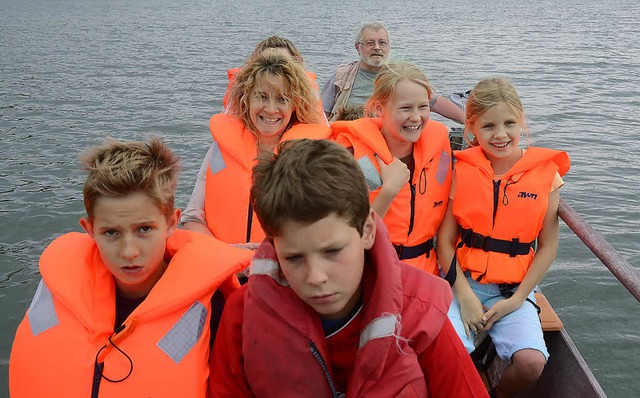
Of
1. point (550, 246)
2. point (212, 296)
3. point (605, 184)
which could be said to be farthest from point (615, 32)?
point (212, 296)

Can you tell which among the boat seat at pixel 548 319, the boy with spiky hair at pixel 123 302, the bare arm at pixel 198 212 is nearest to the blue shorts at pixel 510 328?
the boat seat at pixel 548 319

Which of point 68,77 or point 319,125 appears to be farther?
point 68,77

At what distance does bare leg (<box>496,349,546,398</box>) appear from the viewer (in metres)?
2.80

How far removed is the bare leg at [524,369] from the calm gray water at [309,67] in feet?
7.79

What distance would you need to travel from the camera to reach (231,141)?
3.64 meters

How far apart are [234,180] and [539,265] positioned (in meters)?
1.69

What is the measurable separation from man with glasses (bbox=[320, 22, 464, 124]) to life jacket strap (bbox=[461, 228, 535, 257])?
2.06 metres

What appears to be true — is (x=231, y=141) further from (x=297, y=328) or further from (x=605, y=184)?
(x=605, y=184)

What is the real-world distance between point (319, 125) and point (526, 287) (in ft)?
4.62

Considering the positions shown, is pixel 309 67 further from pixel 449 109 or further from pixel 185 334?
pixel 185 334

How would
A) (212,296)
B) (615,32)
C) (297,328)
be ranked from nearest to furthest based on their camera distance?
(297,328) → (212,296) → (615,32)

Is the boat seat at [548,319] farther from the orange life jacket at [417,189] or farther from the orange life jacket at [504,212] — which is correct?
the orange life jacket at [417,189]

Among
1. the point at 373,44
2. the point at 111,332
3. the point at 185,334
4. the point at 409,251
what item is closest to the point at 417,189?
the point at 409,251

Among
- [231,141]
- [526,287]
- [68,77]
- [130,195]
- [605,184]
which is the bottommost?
[68,77]
